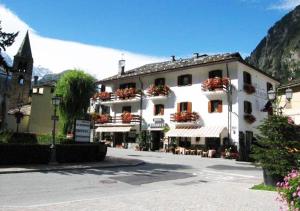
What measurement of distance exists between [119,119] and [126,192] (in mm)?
35959

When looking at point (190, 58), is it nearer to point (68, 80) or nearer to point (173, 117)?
point (173, 117)

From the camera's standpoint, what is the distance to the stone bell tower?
8469cm

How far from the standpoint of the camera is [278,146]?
1495 cm

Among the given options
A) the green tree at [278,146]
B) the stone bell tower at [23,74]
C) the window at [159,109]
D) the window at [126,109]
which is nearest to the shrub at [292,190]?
the green tree at [278,146]

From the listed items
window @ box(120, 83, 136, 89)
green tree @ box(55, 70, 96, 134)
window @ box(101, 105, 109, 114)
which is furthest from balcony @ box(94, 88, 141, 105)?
green tree @ box(55, 70, 96, 134)

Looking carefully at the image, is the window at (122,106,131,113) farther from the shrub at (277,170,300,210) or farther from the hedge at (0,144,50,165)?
the shrub at (277,170,300,210)

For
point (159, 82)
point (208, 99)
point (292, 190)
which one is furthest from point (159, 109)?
point (292, 190)

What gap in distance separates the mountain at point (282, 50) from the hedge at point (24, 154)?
449ft

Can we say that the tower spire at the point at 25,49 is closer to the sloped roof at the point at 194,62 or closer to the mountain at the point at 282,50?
the sloped roof at the point at 194,62

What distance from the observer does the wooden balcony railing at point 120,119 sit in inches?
1845

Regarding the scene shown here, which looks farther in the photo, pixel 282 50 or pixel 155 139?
pixel 282 50

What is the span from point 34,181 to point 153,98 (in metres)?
30.6

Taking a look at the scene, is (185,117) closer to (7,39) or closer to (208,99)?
(208,99)

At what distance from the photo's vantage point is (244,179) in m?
18.6
